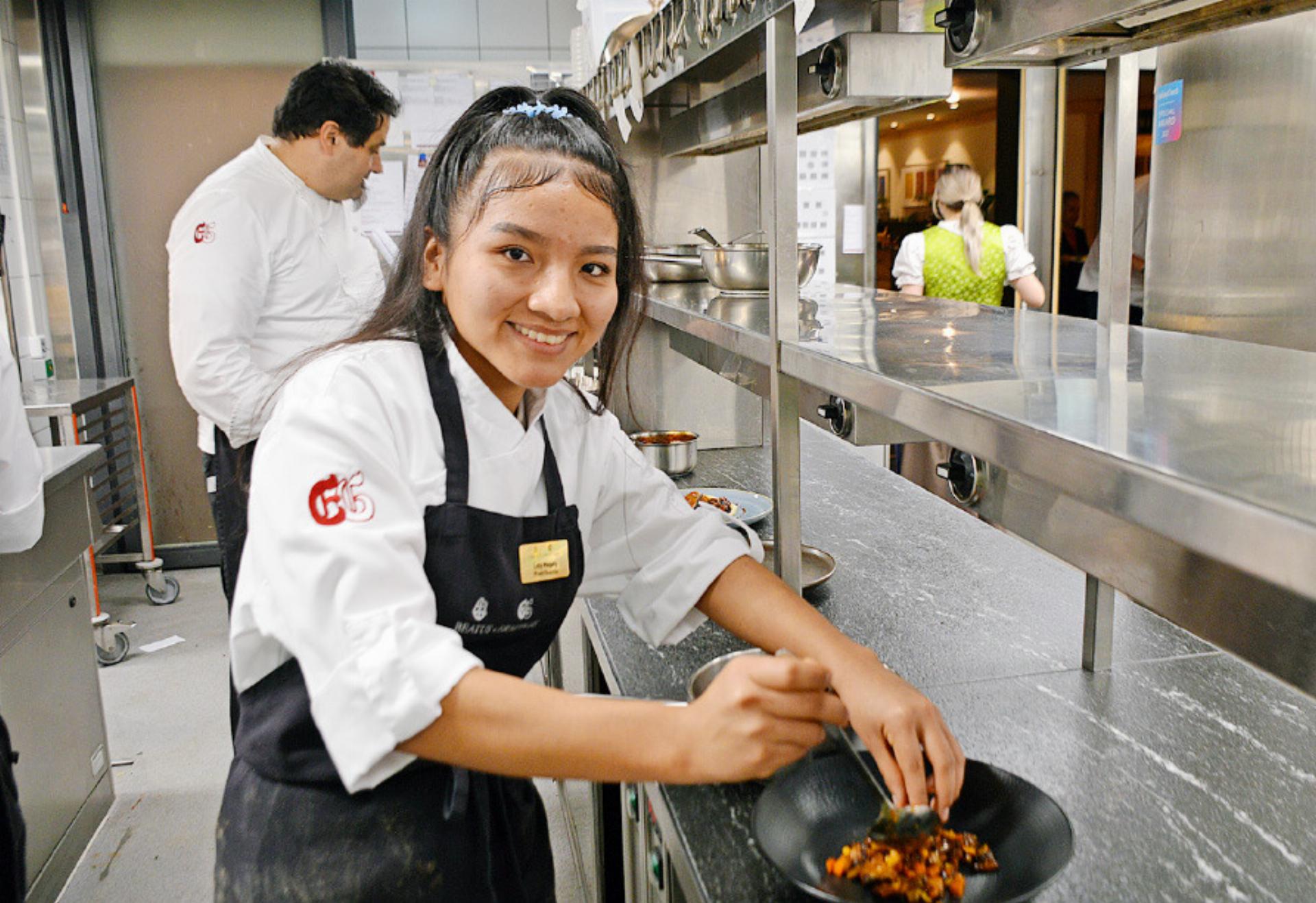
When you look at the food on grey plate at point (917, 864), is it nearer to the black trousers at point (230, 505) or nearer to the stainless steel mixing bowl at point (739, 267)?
the stainless steel mixing bowl at point (739, 267)

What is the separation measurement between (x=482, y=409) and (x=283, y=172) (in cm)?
189

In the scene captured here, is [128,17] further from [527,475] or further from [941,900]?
[941,900]

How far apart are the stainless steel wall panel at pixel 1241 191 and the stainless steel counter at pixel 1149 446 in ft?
5.71

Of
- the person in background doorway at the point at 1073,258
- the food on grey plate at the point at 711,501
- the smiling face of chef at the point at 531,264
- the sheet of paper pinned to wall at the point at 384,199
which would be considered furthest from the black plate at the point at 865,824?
the person in background doorway at the point at 1073,258

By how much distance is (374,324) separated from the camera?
127 centimetres

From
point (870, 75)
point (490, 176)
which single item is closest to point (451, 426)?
point (490, 176)

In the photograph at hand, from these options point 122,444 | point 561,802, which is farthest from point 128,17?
point 561,802

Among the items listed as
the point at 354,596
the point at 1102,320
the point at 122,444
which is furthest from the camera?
the point at 122,444

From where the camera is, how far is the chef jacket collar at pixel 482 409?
1203 millimetres

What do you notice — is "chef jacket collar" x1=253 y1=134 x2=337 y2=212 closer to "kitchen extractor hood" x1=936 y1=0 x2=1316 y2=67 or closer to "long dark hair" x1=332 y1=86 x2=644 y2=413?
"long dark hair" x1=332 y1=86 x2=644 y2=413

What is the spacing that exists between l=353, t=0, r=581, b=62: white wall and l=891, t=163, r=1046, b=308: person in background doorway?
5.89 ft

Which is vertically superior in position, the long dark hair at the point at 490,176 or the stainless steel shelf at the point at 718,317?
the long dark hair at the point at 490,176

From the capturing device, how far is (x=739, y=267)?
7.54 ft

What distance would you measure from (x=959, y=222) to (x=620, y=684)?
11.2 ft
